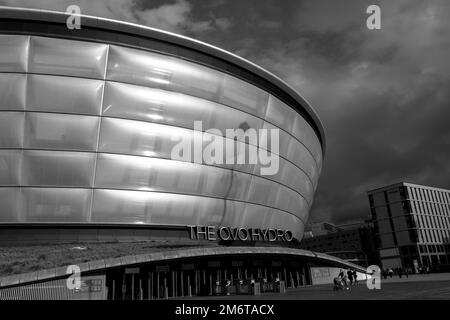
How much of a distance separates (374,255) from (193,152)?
180550 mm

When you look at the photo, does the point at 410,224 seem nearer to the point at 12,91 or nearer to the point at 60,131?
the point at 60,131

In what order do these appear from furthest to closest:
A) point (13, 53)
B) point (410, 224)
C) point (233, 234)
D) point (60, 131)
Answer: point (410, 224) → point (233, 234) → point (13, 53) → point (60, 131)

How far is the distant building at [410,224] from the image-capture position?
14150 centimetres

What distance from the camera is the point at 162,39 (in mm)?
35250

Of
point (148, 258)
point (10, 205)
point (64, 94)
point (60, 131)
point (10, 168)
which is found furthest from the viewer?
point (64, 94)

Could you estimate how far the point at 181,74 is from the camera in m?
35.7

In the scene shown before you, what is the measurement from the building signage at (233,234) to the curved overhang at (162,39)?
14.9m

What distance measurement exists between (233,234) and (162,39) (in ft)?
61.2

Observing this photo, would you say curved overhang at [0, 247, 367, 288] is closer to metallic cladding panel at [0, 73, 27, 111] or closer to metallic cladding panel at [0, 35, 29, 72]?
metallic cladding panel at [0, 73, 27, 111]

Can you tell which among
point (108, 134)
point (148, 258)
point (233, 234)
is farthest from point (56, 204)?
point (233, 234)

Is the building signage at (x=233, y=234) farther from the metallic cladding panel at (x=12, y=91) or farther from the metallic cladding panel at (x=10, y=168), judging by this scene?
the metallic cladding panel at (x=12, y=91)

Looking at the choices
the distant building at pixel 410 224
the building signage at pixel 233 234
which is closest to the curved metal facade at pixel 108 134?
the building signage at pixel 233 234
